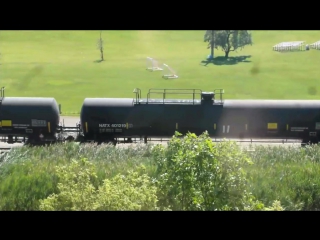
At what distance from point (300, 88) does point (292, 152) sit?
3825 centimetres

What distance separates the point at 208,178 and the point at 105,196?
266 cm

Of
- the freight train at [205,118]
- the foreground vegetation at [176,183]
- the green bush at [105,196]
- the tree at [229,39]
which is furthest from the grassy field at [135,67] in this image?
the green bush at [105,196]

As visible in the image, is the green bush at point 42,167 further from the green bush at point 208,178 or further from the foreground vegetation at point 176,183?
the green bush at point 208,178


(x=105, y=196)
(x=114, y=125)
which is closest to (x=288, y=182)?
(x=105, y=196)

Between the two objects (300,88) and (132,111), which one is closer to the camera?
(132,111)

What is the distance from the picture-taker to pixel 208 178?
1273 centimetres

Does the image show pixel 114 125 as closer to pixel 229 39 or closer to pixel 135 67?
pixel 135 67

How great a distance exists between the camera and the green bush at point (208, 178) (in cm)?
1268

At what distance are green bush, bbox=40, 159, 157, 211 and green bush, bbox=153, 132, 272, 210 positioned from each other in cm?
82

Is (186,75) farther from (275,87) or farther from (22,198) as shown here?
(22,198)
